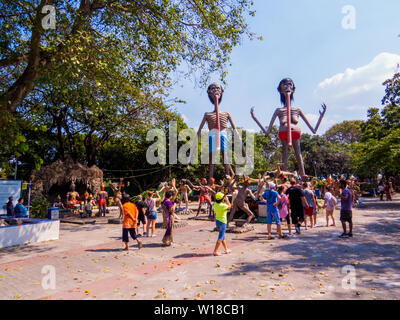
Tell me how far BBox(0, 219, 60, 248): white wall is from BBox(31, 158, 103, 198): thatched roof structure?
378 inches

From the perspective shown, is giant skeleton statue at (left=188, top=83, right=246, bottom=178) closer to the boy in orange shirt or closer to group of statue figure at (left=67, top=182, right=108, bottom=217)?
group of statue figure at (left=67, top=182, right=108, bottom=217)

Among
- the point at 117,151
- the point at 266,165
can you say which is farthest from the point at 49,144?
the point at 266,165

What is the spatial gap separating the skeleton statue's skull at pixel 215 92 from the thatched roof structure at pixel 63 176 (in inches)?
413

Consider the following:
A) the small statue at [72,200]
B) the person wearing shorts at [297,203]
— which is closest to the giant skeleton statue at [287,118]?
the person wearing shorts at [297,203]

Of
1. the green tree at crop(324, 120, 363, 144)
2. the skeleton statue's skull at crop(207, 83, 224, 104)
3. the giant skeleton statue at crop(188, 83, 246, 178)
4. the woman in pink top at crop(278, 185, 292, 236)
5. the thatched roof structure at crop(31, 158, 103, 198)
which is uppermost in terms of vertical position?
the green tree at crop(324, 120, 363, 144)

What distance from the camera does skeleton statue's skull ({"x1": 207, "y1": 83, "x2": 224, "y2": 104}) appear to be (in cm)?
1580

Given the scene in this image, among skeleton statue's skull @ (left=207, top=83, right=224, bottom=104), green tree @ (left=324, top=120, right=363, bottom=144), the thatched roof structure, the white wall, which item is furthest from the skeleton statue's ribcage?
green tree @ (left=324, top=120, right=363, bottom=144)

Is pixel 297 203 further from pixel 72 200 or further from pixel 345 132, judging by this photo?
pixel 345 132

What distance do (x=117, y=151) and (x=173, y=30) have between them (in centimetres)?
1968

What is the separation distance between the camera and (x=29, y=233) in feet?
31.4

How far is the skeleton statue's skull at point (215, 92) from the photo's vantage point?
1580cm
